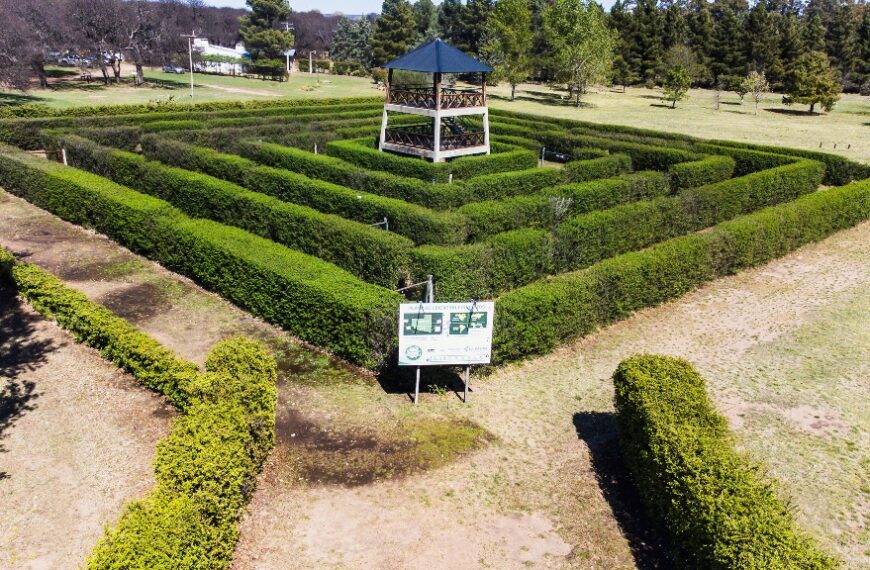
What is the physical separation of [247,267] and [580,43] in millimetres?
54699

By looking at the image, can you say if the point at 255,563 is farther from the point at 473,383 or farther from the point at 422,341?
the point at 473,383

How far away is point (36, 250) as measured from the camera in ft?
65.4

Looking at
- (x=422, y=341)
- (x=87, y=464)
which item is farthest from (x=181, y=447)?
(x=422, y=341)

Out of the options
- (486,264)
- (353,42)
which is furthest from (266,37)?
(486,264)

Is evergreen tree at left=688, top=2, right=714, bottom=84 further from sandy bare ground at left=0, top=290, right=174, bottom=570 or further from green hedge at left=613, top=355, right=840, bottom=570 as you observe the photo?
sandy bare ground at left=0, top=290, right=174, bottom=570

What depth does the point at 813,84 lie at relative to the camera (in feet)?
190

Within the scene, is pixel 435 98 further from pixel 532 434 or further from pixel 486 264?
pixel 532 434

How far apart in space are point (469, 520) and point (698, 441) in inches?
137

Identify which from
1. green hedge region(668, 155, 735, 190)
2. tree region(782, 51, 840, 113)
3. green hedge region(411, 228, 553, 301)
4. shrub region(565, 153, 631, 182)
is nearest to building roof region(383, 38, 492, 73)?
Result: shrub region(565, 153, 631, 182)

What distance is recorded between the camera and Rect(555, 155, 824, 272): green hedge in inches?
738

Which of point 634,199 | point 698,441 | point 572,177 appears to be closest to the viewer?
point 698,441

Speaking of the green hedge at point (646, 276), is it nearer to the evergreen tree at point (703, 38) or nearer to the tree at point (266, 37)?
the evergreen tree at point (703, 38)

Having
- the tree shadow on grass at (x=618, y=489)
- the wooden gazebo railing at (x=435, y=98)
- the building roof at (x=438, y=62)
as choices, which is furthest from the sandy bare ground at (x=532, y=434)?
the building roof at (x=438, y=62)

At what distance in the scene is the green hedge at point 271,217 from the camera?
53.7 ft
